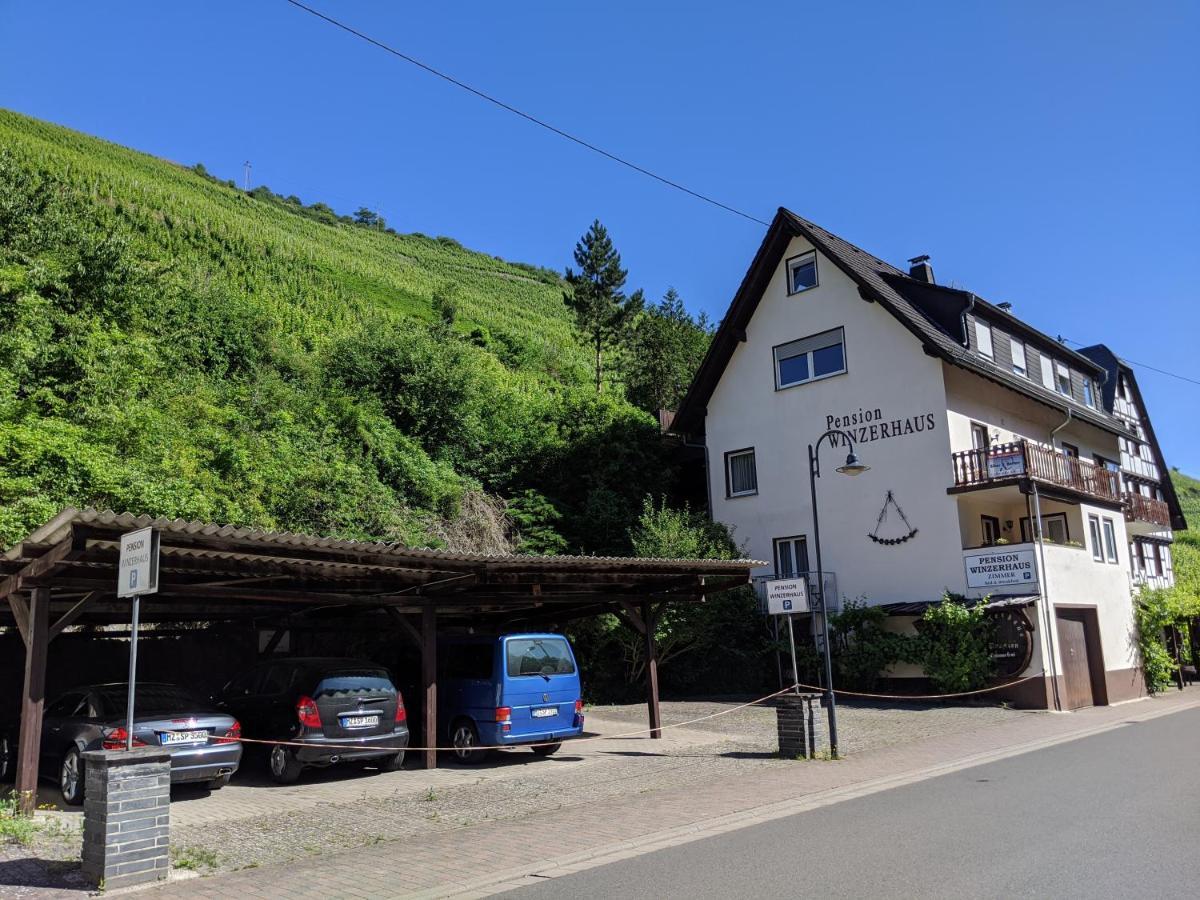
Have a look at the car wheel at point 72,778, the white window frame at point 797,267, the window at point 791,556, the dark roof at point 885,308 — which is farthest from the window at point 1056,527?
the car wheel at point 72,778

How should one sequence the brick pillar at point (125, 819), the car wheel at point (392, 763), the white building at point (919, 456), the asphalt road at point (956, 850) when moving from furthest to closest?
the white building at point (919, 456) → the car wheel at point (392, 763) → the brick pillar at point (125, 819) → the asphalt road at point (956, 850)

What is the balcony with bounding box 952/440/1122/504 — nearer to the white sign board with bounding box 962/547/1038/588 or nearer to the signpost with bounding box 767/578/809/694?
the white sign board with bounding box 962/547/1038/588

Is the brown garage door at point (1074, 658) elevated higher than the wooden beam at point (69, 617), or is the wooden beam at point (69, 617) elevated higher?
the wooden beam at point (69, 617)

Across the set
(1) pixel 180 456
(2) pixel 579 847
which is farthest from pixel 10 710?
(2) pixel 579 847

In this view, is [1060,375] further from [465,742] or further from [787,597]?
[465,742]

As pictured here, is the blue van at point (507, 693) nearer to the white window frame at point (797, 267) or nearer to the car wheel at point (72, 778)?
the car wheel at point (72, 778)

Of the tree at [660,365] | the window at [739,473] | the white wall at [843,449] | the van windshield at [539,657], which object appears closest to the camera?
the van windshield at [539,657]

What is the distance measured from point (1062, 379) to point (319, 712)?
29.4m

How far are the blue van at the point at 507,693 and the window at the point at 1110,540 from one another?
20123 mm

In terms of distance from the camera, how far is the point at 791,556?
94.2 feet

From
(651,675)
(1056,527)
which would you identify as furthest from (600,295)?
(651,675)

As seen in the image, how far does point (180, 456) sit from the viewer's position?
1922 cm

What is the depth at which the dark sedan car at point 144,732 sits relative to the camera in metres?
10.7

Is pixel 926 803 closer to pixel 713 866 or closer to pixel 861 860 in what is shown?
pixel 861 860
